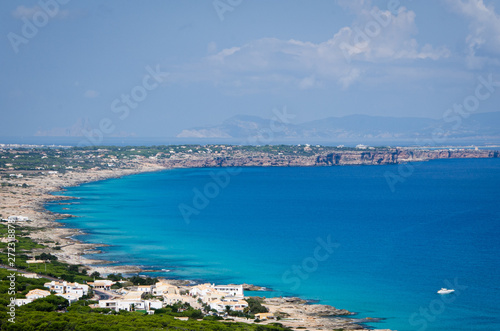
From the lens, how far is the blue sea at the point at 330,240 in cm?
3484

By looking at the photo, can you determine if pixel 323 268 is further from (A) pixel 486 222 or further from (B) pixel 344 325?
(A) pixel 486 222

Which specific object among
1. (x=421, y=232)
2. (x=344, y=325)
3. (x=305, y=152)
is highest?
(x=305, y=152)

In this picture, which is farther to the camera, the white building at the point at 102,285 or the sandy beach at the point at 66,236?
the white building at the point at 102,285

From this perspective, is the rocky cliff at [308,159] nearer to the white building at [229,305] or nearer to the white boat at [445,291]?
the white boat at [445,291]

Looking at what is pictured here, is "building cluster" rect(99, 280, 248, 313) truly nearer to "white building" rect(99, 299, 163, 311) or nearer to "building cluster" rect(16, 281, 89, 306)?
"white building" rect(99, 299, 163, 311)

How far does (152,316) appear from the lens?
89.6 feet

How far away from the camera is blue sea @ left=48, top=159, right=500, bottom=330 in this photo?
114 feet

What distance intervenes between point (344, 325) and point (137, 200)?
58.1 metres

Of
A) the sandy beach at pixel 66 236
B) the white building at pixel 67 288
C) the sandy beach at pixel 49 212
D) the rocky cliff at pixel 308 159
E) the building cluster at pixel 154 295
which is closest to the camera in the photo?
the building cluster at pixel 154 295

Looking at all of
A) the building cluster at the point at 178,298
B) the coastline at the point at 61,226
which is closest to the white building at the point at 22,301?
the building cluster at the point at 178,298

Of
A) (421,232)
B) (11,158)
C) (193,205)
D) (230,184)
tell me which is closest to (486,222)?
(421,232)

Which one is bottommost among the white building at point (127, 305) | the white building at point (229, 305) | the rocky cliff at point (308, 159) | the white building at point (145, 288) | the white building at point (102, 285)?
the white building at point (229, 305)

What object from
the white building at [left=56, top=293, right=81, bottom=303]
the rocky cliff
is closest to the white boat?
the white building at [left=56, top=293, right=81, bottom=303]

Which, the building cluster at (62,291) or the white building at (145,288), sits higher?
the building cluster at (62,291)
